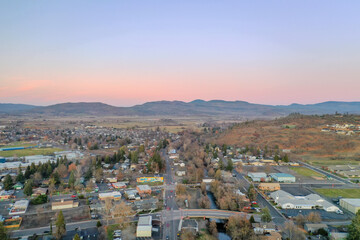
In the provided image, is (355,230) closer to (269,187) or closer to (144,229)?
(269,187)

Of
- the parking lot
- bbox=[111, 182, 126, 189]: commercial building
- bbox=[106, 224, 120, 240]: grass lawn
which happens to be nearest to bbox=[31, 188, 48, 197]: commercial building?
bbox=[111, 182, 126, 189]: commercial building

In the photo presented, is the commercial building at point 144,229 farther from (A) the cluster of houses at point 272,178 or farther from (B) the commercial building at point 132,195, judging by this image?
(A) the cluster of houses at point 272,178

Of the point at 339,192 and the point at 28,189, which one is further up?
the point at 28,189

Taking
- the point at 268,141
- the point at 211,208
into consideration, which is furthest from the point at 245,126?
the point at 211,208

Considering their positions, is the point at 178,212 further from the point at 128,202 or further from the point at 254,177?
the point at 254,177

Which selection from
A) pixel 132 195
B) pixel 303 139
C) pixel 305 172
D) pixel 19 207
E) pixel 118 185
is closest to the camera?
pixel 19 207

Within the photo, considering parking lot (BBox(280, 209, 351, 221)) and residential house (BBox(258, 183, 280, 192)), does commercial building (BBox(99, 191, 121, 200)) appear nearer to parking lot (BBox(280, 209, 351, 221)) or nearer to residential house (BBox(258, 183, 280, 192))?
parking lot (BBox(280, 209, 351, 221))

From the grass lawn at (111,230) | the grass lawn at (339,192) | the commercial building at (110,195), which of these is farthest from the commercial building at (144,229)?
the grass lawn at (339,192)

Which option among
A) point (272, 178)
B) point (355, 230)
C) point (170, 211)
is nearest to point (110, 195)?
point (170, 211)
